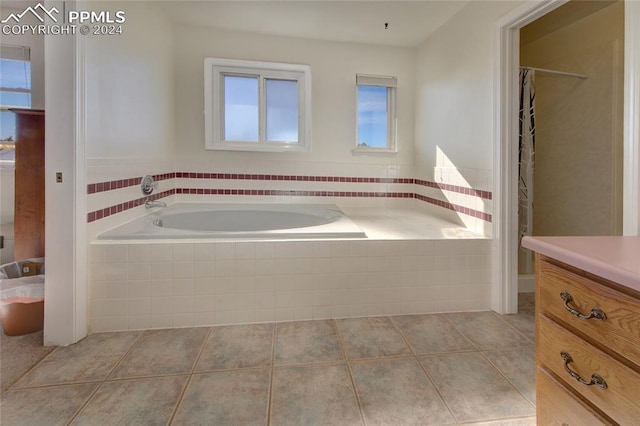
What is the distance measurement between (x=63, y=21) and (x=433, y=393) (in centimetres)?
245

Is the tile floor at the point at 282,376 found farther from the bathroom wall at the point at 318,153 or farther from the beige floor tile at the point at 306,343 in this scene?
the bathroom wall at the point at 318,153

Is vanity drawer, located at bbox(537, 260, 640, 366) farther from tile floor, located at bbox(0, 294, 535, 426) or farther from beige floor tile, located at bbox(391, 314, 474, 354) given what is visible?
beige floor tile, located at bbox(391, 314, 474, 354)

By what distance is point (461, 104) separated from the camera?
258cm

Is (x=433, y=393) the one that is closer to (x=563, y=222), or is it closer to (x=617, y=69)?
(x=563, y=222)

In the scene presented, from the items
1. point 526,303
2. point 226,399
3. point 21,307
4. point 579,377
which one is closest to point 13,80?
point 21,307

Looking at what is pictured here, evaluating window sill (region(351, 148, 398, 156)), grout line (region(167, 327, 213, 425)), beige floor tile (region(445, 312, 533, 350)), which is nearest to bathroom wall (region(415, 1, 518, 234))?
window sill (region(351, 148, 398, 156))

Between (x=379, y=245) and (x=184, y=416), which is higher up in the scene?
(x=379, y=245)

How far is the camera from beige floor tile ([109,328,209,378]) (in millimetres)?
1479

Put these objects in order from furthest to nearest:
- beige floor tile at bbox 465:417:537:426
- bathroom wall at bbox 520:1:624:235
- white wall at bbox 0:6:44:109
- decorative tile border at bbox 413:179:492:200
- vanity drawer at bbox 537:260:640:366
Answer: bathroom wall at bbox 520:1:624:235
white wall at bbox 0:6:44:109
decorative tile border at bbox 413:179:492:200
beige floor tile at bbox 465:417:537:426
vanity drawer at bbox 537:260:640:366

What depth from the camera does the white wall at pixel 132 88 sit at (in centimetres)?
185

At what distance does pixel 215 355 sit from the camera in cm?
161

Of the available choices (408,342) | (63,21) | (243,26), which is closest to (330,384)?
(408,342)

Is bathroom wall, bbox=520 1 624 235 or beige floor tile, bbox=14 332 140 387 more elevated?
bathroom wall, bbox=520 1 624 235

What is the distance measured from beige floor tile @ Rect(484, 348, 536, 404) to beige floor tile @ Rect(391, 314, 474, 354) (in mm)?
139
